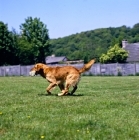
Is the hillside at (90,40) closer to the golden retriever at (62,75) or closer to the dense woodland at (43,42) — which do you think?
the dense woodland at (43,42)

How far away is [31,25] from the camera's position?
9631cm

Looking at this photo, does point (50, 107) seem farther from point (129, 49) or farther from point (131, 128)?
point (129, 49)

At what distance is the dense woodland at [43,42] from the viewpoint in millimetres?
77000

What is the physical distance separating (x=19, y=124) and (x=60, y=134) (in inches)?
43.1

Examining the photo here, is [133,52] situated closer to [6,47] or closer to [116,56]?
[116,56]

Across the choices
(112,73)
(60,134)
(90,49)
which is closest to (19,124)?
(60,134)

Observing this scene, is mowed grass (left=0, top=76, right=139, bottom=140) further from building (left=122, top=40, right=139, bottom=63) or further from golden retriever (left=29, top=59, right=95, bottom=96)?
building (left=122, top=40, right=139, bottom=63)

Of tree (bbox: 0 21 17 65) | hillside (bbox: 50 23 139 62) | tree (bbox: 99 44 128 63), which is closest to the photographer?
tree (bbox: 0 21 17 65)

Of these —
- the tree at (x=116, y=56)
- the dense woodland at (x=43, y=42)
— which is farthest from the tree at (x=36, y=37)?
the tree at (x=116, y=56)

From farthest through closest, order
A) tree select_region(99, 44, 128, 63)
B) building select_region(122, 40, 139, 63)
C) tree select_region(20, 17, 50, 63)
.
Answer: tree select_region(20, 17, 50, 63) < building select_region(122, 40, 139, 63) < tree select_region(99, 44, 128, 63)

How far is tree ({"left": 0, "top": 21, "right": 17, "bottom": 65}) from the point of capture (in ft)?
243

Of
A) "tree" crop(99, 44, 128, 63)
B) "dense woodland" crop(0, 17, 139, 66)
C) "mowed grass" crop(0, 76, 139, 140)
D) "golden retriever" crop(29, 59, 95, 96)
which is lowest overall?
"mowed grass" crop(0, 76, 139, 140)

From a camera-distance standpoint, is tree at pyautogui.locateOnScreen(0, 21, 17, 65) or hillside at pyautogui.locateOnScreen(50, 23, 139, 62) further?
hillside at pyautogui.locateOnScreen(50, 23, 139, 62)

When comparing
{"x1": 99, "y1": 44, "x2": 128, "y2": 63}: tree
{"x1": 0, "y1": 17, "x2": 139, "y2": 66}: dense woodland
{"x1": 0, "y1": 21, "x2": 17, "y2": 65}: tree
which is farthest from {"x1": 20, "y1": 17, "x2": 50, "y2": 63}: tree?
{"x1": 99, "y1": 44, "x2": 128, "y2": 63}: tree
